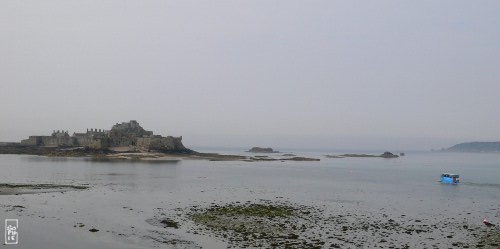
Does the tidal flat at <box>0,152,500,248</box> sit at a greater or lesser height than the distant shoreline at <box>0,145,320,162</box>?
lesser

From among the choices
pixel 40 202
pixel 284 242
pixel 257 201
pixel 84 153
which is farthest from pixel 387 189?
pixel 84 153

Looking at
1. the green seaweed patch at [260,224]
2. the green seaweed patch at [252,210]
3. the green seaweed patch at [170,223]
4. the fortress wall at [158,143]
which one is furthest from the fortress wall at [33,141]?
the green seaweed patch at [170,223]

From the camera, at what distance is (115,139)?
132875 millimetres

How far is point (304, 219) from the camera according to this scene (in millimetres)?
28875

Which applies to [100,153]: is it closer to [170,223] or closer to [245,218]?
[245,218]

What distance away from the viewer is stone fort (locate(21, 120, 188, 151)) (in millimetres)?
131250

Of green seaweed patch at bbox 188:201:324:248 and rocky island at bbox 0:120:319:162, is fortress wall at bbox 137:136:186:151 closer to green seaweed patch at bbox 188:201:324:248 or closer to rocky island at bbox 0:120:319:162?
rocky island at bbox 0:120:319:162

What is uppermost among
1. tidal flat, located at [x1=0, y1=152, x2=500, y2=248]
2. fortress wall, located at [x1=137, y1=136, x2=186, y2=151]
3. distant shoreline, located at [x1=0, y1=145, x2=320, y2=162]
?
fortress wall, located at [x1=137, y1=136, x2=186, y2=151]

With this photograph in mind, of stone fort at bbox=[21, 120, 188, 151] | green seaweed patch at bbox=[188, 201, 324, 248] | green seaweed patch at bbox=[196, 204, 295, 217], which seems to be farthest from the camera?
stone fort at bbox=[21, 120, 188, 151]

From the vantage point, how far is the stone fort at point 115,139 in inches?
5167

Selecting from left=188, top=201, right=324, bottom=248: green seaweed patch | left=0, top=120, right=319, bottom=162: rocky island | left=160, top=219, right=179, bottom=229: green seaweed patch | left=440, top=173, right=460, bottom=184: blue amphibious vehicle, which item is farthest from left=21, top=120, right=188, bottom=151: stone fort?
left=160, top=219, right=179, bottom=229: green seaweed patch

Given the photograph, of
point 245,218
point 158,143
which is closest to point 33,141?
point 158,143

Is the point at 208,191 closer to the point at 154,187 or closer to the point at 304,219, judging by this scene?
the point at 154,187

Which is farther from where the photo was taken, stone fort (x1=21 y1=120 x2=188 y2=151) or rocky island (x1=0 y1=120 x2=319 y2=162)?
stone fort (x1=21 y1=120 x2=188 y2=151)
